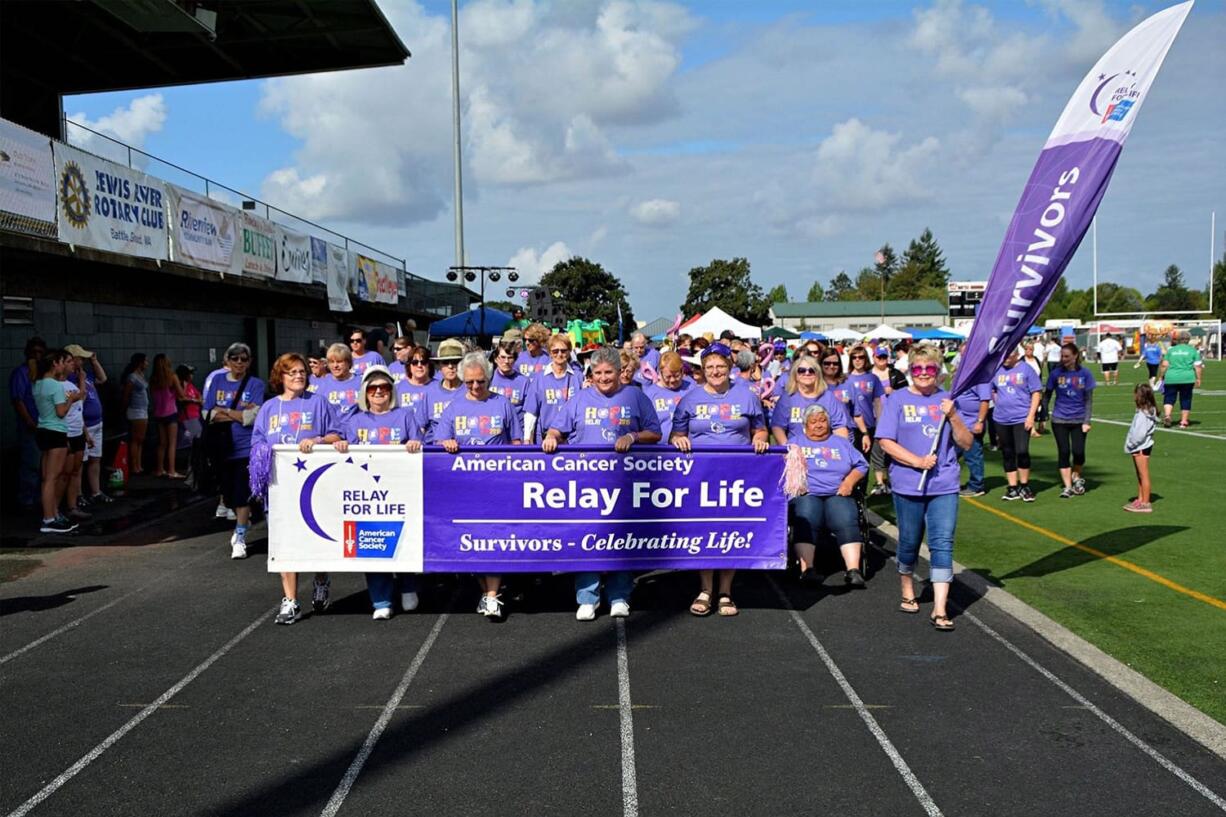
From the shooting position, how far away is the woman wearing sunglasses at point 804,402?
8281 mm

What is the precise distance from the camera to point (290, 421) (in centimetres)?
769

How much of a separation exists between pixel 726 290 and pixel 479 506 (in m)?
95.5

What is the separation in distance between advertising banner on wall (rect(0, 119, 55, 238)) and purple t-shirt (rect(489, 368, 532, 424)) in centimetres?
→ 517

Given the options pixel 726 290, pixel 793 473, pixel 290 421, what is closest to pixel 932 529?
pixel 793 473

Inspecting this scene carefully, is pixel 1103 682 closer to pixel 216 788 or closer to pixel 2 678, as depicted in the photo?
pixel 216 788

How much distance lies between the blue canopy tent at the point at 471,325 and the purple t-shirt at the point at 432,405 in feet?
47.0

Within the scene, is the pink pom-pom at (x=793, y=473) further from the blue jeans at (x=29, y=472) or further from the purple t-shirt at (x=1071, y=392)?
the blue jeans at (x=29, y=472)

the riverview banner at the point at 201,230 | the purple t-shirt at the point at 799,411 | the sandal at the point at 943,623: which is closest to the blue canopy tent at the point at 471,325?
the riverview banner at the point at 201,230

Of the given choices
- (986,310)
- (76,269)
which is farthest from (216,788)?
(76,269)

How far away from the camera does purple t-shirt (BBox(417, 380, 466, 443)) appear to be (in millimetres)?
8102

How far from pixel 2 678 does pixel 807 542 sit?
5540 millimetres

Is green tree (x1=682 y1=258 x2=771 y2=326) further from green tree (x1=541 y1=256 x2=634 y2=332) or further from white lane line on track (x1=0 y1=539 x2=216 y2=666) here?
white lane line on track (x1=0 y1=539 x2=216 y2=666)

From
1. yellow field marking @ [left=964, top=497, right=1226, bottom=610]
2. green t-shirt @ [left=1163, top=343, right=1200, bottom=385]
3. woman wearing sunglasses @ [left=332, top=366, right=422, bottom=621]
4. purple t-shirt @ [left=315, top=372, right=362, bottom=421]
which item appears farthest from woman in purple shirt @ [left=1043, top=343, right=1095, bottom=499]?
green t-shirt @ [left=1163, top=343, right=1200, bottom=385]

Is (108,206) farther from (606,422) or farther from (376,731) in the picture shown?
(376,731)
